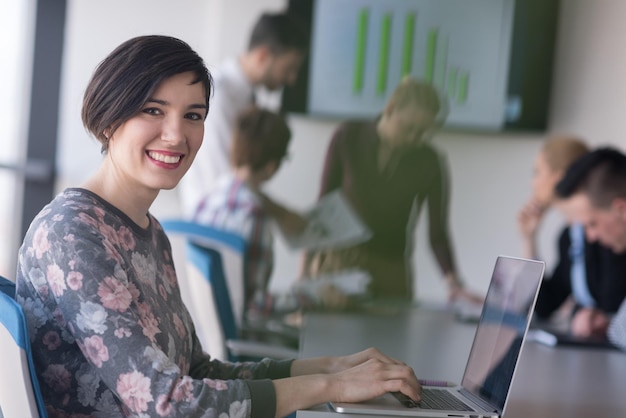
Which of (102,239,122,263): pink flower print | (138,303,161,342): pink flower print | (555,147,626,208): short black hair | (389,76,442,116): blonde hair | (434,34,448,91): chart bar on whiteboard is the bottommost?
(138,303,161,342): pink flower print

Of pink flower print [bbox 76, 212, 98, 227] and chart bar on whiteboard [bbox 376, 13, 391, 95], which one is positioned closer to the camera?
pink flower print [bbox 76, 212, 98, 227]

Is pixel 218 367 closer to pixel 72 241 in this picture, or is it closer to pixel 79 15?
pixel 72 241

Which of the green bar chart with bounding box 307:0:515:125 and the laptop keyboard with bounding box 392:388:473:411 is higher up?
the green bar chart with bounding box 307:0:515:125

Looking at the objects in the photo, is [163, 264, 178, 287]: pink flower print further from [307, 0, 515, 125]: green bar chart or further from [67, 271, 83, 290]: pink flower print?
[307, 0, 515, 125]: green bar chart

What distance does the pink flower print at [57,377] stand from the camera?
1312mm

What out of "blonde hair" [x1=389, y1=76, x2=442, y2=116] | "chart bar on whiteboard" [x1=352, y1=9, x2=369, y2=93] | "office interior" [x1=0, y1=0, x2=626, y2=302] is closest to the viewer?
"blonde hair" [x1=389, y1=76, x2=442, y2=116]

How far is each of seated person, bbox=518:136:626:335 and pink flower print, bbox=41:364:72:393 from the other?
1949mm

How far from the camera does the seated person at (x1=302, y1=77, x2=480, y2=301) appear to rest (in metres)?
4.00

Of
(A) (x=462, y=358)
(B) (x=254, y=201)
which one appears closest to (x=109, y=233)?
(A) (x=462, y=358)

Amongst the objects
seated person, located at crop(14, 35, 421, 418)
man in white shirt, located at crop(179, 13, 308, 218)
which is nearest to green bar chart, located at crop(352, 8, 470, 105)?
man in white shirt, located at crop(179, 13, 308, 218)

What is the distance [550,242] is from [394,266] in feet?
2.78

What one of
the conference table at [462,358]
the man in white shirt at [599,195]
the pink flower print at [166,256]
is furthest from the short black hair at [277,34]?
the pink flower print at [166,256]

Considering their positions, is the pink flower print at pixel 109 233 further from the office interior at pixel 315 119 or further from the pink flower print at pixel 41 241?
the office interior at pixel 315 119

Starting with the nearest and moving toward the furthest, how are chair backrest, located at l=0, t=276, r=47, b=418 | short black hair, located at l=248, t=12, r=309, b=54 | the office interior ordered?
1. chair backrest, located at l=0, t=276, r=47, b=418
2. short black hair, located at l=248, t=12, r=309, b=54
3. the office interior
